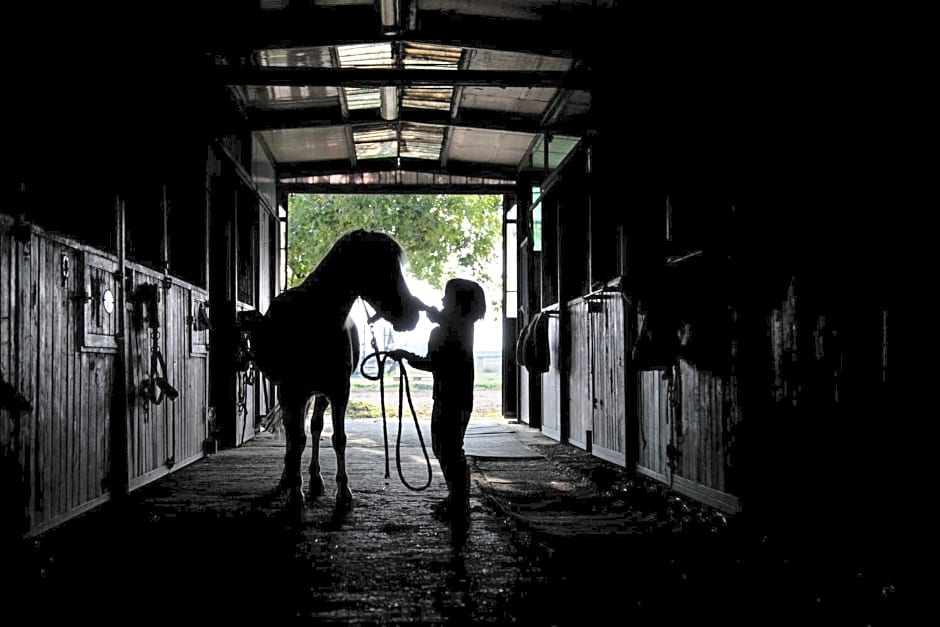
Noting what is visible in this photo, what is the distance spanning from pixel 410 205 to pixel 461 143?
23.0 feet

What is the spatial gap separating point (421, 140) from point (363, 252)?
314 inches

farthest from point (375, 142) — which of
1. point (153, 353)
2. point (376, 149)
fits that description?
point (153, 353)

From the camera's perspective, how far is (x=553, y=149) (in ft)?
35.9

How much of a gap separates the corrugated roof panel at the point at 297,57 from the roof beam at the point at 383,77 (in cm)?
88

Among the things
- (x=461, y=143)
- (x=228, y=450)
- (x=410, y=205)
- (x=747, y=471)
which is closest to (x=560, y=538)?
(x=747, y=471)

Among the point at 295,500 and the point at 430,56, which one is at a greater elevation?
the point at 430,56

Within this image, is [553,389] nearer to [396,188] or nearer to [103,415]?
[396,188]

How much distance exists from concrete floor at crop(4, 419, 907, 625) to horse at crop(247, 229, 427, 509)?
0.53m

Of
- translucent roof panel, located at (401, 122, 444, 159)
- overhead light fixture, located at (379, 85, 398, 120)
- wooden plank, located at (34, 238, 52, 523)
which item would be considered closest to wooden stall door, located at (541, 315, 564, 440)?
overhead light fixture, located at (379, 85, 398, 120)

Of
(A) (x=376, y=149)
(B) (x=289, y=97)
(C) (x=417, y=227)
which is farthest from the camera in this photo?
(C) (x=417, y=227)

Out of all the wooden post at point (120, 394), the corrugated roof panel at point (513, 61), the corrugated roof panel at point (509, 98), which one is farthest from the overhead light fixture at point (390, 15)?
the wooden post at point (120, 394)

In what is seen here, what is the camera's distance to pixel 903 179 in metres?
2.75

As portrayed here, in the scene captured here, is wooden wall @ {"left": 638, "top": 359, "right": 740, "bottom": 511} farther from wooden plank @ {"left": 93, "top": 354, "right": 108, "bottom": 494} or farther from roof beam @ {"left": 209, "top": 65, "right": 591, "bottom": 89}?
wooden plank @ {"left": 93, "top": 354, "right": 108, "bottom": 494}

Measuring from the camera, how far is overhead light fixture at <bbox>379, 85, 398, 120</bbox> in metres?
9.32
